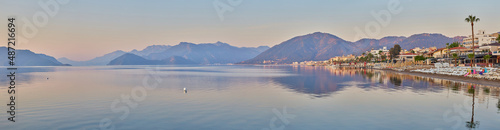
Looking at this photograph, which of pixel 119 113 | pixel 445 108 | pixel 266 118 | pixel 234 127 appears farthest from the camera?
pixel 445 108

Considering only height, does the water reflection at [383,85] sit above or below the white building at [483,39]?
below

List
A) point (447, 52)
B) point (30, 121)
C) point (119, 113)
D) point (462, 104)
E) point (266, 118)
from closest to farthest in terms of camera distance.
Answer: point (30, 121)
point (266, 118)
point (119, 113)
point (462, 104)
point (447, 52)

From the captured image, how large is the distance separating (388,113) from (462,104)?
8.47 m

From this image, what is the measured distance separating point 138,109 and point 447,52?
4879 inches

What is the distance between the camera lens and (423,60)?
129 m

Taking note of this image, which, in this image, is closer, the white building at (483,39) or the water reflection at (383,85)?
the water reflection at (383,85)

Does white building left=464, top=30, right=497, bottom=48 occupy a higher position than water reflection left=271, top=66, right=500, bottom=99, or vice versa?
white building left=464, top=30, right=497, bottom=48

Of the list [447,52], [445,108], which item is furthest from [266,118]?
[447,52]

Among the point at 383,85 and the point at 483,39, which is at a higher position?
the point at 483,39

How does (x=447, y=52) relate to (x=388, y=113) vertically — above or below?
above

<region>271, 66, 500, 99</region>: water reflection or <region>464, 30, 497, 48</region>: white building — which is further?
<region>464, 30, 497, 48</region>: white building

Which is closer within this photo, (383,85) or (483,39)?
(383,85)

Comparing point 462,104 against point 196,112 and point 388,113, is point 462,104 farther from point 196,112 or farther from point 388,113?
point 196,112

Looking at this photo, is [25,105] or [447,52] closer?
[25,105]
